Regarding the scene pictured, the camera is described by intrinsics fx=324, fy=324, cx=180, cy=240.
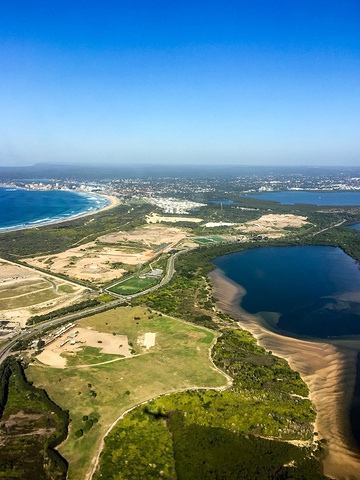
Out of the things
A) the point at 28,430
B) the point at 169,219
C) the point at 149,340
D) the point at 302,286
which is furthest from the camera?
the point at 169,219

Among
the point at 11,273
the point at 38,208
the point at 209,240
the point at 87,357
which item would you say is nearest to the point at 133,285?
the point at 87,357

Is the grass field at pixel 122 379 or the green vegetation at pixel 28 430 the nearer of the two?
the green vegetation at pixel 28 430

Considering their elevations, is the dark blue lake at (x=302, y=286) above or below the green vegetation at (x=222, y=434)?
above

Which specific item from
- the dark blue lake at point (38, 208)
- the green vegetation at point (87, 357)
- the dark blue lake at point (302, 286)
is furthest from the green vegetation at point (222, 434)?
the dark blue lake at point (38, 208)

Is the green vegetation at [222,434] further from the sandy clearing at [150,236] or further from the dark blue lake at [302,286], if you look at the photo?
the sandy clearing at [150,236]

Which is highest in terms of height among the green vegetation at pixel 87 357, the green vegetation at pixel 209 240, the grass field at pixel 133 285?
the green vegetation at pixel 209 240

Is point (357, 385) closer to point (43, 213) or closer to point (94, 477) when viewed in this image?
point (94, 477)

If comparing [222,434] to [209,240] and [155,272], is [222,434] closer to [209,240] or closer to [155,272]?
[155,272]
